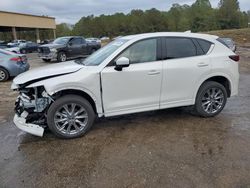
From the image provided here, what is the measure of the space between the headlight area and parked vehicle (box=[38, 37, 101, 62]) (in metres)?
12.7

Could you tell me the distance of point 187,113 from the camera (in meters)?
5.95

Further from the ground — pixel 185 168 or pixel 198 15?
pixel 198 15

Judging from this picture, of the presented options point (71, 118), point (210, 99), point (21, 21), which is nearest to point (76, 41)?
point (210, 99)

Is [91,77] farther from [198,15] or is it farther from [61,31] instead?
[61,31]

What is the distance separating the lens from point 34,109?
4.70 metres

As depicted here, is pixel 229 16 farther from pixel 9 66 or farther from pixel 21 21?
pixel 9 66

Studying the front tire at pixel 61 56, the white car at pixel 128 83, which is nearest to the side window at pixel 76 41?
the front tire at pixel 61 56

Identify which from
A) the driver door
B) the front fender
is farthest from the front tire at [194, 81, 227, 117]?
the front fender

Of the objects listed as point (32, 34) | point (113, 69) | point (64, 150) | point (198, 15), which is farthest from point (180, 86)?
point (198, 15)

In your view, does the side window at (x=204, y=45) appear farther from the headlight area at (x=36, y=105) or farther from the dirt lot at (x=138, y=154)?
the headlight area at (x=36, y=105)

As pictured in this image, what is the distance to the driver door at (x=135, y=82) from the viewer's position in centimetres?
475

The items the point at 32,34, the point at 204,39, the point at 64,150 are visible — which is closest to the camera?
the point at 64,150

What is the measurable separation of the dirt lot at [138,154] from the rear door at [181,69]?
20.5 inches

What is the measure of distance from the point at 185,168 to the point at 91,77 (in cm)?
211
